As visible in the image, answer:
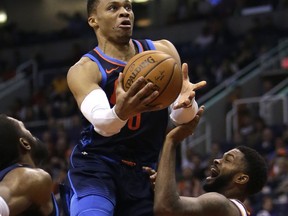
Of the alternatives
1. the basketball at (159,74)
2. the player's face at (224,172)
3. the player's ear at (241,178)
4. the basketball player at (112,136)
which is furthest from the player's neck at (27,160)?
the player's ear at (241,178)

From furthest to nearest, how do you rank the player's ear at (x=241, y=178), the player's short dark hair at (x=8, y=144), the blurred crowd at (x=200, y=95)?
the blurred crowd at (x=200, y=95) < the player's ear at (x=241, y=178) < the player's short dark hair at (x=8, y=144)

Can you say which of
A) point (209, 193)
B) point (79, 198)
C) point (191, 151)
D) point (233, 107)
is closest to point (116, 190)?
point (79, 198)

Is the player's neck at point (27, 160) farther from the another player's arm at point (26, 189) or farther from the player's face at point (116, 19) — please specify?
the player's face at point (116, 19)

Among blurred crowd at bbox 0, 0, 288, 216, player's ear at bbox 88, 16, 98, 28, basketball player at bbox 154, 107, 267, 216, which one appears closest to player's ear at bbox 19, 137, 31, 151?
basketball player at bbox 154, 107, 267, 216

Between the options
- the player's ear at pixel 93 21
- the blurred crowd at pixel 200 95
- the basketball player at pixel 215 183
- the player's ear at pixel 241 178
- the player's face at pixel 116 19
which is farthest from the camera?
the blurred crowd at pixel 200 95

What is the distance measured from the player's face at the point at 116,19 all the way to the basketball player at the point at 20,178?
0.88 m

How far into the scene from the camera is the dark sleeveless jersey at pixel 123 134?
16.8 ft

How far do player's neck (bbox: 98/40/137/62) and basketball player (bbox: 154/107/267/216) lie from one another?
557mm

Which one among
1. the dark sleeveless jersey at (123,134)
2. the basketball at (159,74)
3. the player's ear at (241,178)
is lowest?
the player's ear at (241,178)

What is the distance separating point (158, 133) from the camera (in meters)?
5.28

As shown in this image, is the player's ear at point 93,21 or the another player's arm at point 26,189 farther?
the player's ear at point 93,21

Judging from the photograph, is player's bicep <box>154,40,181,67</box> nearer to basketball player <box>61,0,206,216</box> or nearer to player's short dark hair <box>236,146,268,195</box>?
basketball player <box>61,0,206,216</box>

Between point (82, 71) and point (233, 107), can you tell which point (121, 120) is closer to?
point (82, 71)

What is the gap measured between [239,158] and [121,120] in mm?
1249
